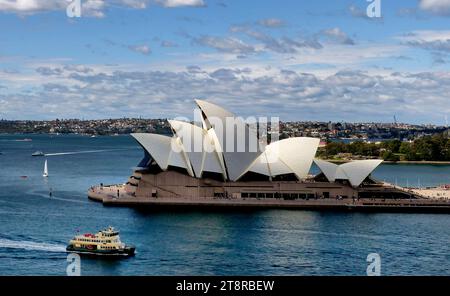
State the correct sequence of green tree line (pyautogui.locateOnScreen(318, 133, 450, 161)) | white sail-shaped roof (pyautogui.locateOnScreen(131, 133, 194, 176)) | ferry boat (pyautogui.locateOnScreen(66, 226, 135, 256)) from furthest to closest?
green tree line (pyautogui.locateOnScreen(318, 133, 450, 161))
white sail-shaped roof (pyautogui.locateOnScreen(131, 133, 194, 176))
ferry boat (pyautogui.locateOnScreen(66, 226, 135, 256))

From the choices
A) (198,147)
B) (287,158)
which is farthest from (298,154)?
(198,147)

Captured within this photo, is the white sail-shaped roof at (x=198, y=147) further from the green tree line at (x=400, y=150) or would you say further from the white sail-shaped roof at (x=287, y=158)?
the green tree line at (x=400, y=150)

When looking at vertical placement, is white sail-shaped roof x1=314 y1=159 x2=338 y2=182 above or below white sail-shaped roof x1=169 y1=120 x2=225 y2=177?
below

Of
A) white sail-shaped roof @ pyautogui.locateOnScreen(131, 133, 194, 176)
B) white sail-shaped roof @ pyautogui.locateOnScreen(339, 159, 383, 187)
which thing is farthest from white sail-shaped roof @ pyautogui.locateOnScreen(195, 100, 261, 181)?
white sail-shaped roof @ pyautogui.locateOnScreen(339, 159, 383, 187)

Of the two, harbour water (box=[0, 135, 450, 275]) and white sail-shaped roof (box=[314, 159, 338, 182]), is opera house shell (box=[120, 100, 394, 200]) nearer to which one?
white sail-shaped roof (box=[314, 159, 338, 182])

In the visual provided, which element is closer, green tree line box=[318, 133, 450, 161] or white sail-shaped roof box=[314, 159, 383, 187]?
white sail-shaped roof box=[314, 159, 383, 187]

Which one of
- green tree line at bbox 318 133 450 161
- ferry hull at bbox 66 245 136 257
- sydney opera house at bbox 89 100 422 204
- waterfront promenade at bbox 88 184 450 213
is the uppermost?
green tree line at bbox 318 133 450 161

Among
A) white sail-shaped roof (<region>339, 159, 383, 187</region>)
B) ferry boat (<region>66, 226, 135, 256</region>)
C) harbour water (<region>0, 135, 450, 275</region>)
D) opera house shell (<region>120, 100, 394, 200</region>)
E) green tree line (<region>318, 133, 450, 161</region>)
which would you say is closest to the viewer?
harbour water (<region>0, 135, 450, 275</region>)
